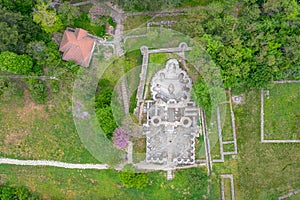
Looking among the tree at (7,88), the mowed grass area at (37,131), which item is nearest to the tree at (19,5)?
the tree at (7,88)

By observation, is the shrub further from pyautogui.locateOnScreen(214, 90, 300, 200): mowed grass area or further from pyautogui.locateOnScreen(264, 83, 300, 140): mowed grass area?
pyautogui.locateOnScreen(264, 83, 300, 140): mowed grass area

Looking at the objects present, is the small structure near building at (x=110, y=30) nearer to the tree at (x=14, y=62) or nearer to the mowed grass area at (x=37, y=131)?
the tree at (x=14, y=62)

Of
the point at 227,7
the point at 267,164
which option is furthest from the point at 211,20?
the point at 267,164

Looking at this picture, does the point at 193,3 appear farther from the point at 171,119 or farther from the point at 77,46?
the point at 77,46

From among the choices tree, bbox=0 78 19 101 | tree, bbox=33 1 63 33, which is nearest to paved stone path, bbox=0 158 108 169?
tree, bbox=0 78 19 101

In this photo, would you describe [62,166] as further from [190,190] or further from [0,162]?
[190,190]
